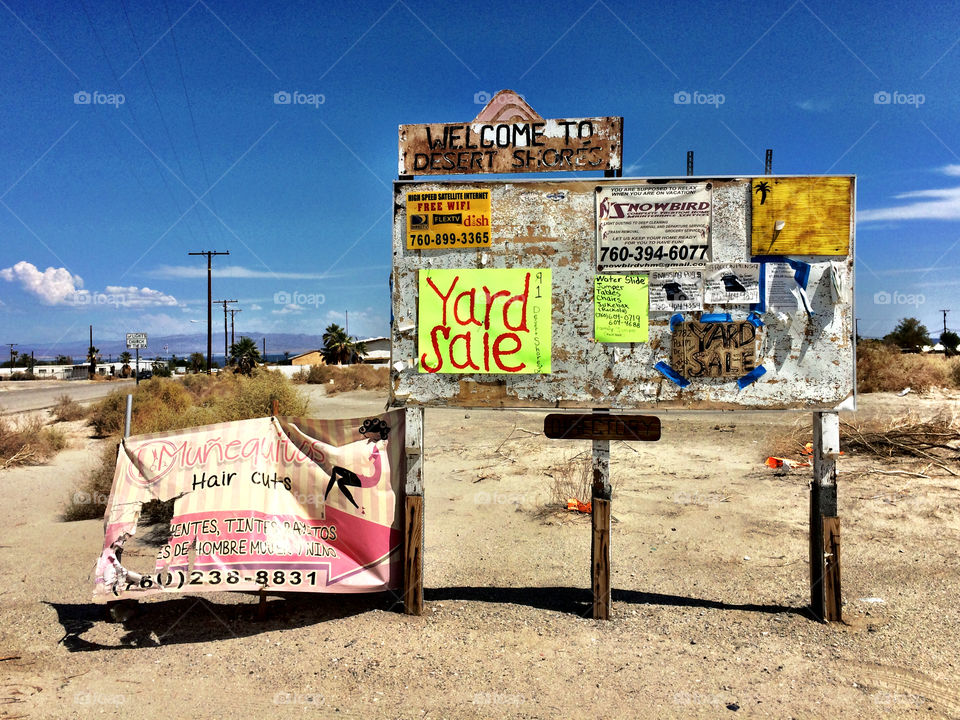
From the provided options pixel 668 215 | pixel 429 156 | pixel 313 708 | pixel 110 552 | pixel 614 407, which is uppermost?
pixel 429 156

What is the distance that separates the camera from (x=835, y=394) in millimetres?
4500

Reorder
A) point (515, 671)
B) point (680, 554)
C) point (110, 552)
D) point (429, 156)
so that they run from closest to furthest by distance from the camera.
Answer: point (515, 671)
point (110, 552)
point (429, 156)
point (680, 554)

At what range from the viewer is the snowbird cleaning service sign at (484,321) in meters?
4.64

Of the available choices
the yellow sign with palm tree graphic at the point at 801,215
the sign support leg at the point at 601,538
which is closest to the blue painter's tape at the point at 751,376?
the yellow sign with palm tree graphic at the point at 801,215

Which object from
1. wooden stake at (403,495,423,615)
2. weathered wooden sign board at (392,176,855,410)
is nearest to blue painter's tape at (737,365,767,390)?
weathered wooden sign board at (392,176,855,410)

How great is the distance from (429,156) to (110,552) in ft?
12.9

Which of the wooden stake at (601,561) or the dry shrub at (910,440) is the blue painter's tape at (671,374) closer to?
the wooden stake at (601,561)

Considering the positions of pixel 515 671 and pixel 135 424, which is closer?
pixel 515 671

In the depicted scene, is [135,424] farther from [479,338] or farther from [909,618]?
[909,618]

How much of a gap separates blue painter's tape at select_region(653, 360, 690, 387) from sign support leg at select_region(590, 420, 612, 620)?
2.31 ft

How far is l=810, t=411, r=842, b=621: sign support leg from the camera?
14.7 feet

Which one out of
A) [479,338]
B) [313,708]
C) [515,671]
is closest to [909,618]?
[515,671]

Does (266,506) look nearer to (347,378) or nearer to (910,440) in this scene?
(910,440)

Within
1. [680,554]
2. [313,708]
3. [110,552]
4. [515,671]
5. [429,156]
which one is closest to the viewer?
[313,708]
